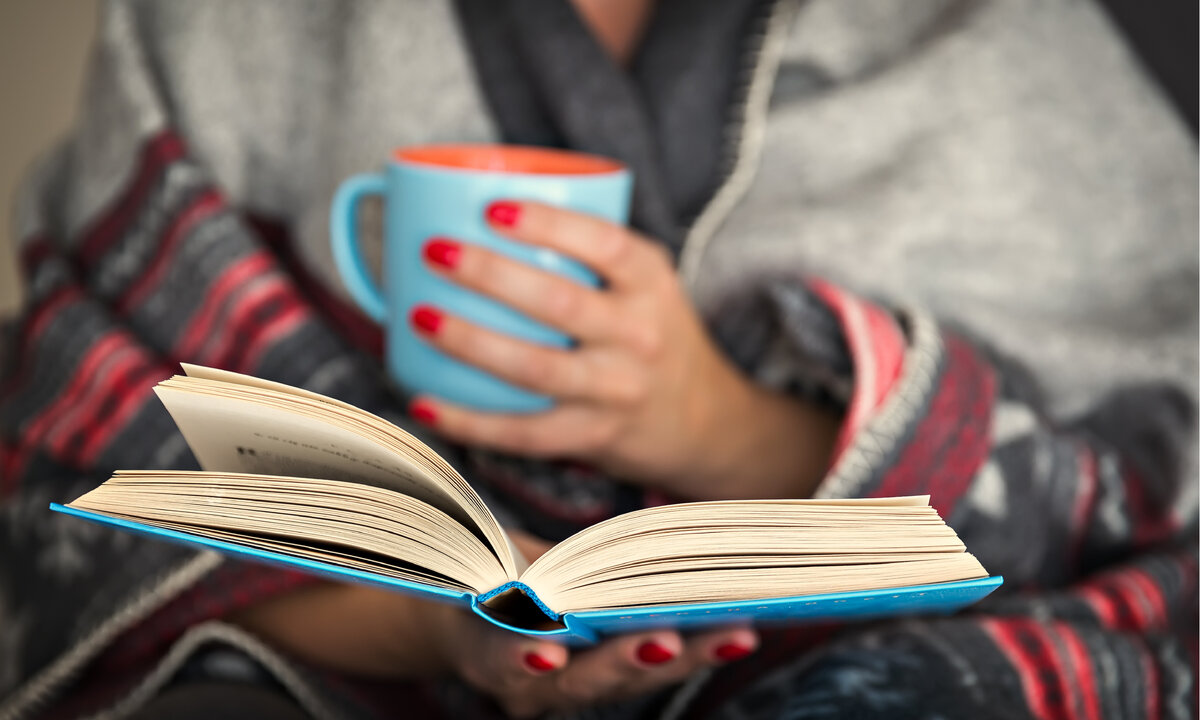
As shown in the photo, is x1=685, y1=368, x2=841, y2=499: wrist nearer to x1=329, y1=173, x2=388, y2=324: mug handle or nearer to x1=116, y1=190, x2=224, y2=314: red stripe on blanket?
x1=329, y1=173, x2=388, y2=324: mug handle

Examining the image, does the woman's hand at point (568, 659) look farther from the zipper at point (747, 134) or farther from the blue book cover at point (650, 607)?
the zipper at point (747, 134)

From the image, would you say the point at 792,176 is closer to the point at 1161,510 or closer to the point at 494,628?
the point at 1161,510

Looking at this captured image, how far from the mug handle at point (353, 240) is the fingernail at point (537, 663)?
0.30 m

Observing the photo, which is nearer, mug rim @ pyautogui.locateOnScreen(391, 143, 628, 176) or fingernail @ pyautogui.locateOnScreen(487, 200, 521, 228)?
fingernail @ pyautogui.locateOnScreen(487, 200, 521, 228)

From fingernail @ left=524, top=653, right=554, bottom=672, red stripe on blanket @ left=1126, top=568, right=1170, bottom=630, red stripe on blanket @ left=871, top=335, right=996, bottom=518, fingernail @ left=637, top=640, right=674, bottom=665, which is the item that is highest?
fingernail @ left=524, top=653, right=554, bottom=672

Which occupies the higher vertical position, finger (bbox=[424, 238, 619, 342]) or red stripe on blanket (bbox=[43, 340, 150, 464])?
finger (bbox=[424, 238, 619, 342])

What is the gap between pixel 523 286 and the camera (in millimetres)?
588

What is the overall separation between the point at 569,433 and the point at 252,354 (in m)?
0.28

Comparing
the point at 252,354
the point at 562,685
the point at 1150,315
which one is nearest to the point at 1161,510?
the point at 1150,315

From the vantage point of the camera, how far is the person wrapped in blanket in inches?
23.7

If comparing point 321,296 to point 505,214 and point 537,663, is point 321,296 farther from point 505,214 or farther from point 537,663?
point 537,663

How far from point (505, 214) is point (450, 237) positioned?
1.6 inches

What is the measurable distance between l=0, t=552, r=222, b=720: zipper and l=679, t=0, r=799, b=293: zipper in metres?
0.46

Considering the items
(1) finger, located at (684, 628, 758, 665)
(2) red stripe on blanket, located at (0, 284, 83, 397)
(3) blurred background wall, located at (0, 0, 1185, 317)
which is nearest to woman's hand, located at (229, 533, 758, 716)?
(1) finger, located at (684, 628, 758, 665)
